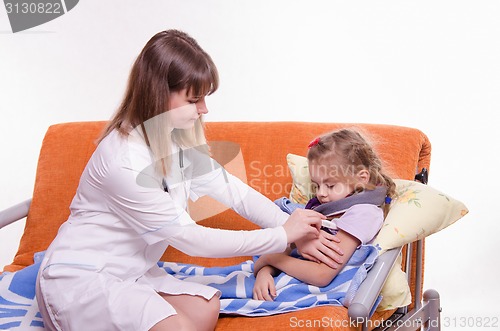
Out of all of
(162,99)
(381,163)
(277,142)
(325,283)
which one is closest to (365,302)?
(325,283)

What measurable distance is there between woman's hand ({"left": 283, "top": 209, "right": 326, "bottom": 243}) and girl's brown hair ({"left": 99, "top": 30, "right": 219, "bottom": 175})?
0.34m

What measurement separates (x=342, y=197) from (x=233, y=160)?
50 centimetres

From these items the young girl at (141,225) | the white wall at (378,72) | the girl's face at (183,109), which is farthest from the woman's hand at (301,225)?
the white wall at (378,72)

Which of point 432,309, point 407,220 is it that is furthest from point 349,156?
point 432,309

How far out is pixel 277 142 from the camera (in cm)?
243

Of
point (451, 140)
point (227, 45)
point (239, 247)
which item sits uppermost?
point (227, 45)

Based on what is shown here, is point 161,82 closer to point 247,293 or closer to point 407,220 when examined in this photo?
point 247,293

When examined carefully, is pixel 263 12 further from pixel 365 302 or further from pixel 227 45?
pixel 365 302

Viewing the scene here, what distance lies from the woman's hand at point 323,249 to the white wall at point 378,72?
1095mm

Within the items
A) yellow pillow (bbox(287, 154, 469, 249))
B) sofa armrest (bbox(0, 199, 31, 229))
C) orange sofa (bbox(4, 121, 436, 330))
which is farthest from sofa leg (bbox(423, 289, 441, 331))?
sofa armrest (bbox(0, 199, 31, 229))

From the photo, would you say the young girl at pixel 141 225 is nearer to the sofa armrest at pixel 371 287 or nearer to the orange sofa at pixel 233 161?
the sofa armrest at pixel 371 287

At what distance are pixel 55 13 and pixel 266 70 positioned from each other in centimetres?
97

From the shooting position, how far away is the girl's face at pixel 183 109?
1857 millimetres

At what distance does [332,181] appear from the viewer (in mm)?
2043
